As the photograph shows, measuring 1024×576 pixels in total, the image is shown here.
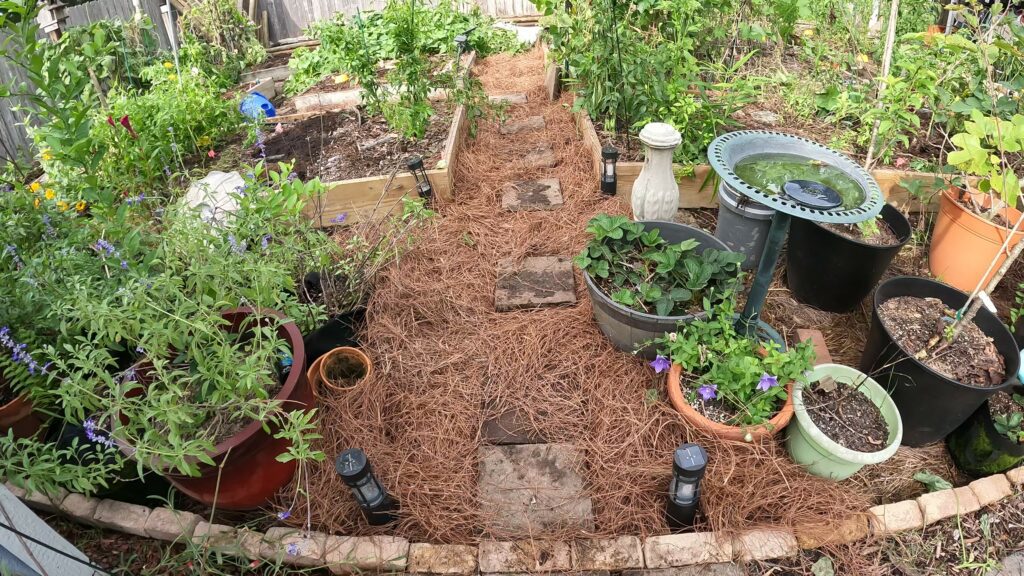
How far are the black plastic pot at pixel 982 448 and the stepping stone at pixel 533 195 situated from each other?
2430 millimetres

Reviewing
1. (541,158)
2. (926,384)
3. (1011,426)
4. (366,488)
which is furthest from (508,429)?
(541,158)

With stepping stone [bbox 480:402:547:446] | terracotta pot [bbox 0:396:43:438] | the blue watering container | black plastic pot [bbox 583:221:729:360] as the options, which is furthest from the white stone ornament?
the blue watering container

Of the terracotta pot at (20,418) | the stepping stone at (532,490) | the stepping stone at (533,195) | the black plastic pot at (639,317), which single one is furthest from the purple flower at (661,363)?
the terracotta pot at (20,418)

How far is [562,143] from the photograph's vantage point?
167 inches

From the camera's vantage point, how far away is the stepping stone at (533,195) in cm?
360

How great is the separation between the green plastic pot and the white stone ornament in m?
1.12

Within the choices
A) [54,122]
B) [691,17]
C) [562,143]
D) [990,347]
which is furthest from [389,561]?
[691,17]

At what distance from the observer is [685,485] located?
1.72 meters

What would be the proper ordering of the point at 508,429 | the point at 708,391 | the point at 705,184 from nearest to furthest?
the point at 708,391 → the point at 508,429 → the point at 705,184

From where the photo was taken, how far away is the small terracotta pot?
7.79 ft

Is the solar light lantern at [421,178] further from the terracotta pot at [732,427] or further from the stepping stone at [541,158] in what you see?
the terracotta pot at [732,427]

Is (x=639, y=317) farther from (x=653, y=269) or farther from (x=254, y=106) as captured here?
(x=254, y=106)

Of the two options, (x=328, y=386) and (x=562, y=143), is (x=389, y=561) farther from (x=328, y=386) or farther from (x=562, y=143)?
(x=562, y=143)

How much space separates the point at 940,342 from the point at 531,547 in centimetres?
194
